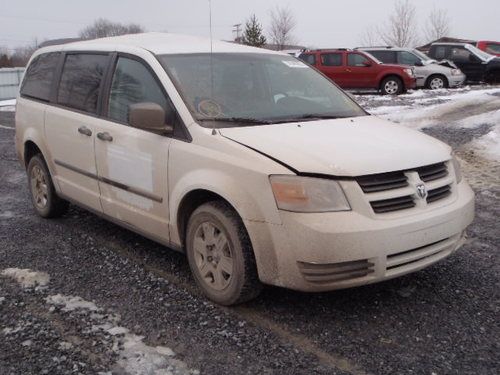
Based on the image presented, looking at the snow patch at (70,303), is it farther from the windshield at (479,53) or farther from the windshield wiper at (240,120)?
the windshield at (479,53)

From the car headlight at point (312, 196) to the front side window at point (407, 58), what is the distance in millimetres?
17361

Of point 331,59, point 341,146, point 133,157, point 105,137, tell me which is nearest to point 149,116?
point 133,157

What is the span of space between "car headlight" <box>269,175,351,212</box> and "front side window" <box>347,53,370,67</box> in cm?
1614

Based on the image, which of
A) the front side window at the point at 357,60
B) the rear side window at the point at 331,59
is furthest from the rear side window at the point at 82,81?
the rear side window at the point at 331,59

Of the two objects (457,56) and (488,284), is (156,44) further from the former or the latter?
(457,56)

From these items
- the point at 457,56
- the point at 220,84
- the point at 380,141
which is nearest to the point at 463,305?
the point at 380,141

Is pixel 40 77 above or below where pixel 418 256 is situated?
above

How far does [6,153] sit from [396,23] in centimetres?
5288

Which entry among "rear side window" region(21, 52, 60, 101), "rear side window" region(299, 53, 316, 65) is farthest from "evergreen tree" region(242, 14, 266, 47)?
"rear side window" region(21, 52, 60, 101)

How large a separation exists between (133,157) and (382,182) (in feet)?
5.98

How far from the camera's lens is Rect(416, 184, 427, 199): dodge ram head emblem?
332 cm

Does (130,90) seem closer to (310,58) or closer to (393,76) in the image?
(393,76)

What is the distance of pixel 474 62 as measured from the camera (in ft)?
67.8

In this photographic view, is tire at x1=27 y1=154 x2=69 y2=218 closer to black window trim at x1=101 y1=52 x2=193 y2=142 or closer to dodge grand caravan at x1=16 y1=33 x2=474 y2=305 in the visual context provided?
dodge grand caravan at x1=16 y1=33 x2=474 y2=305
